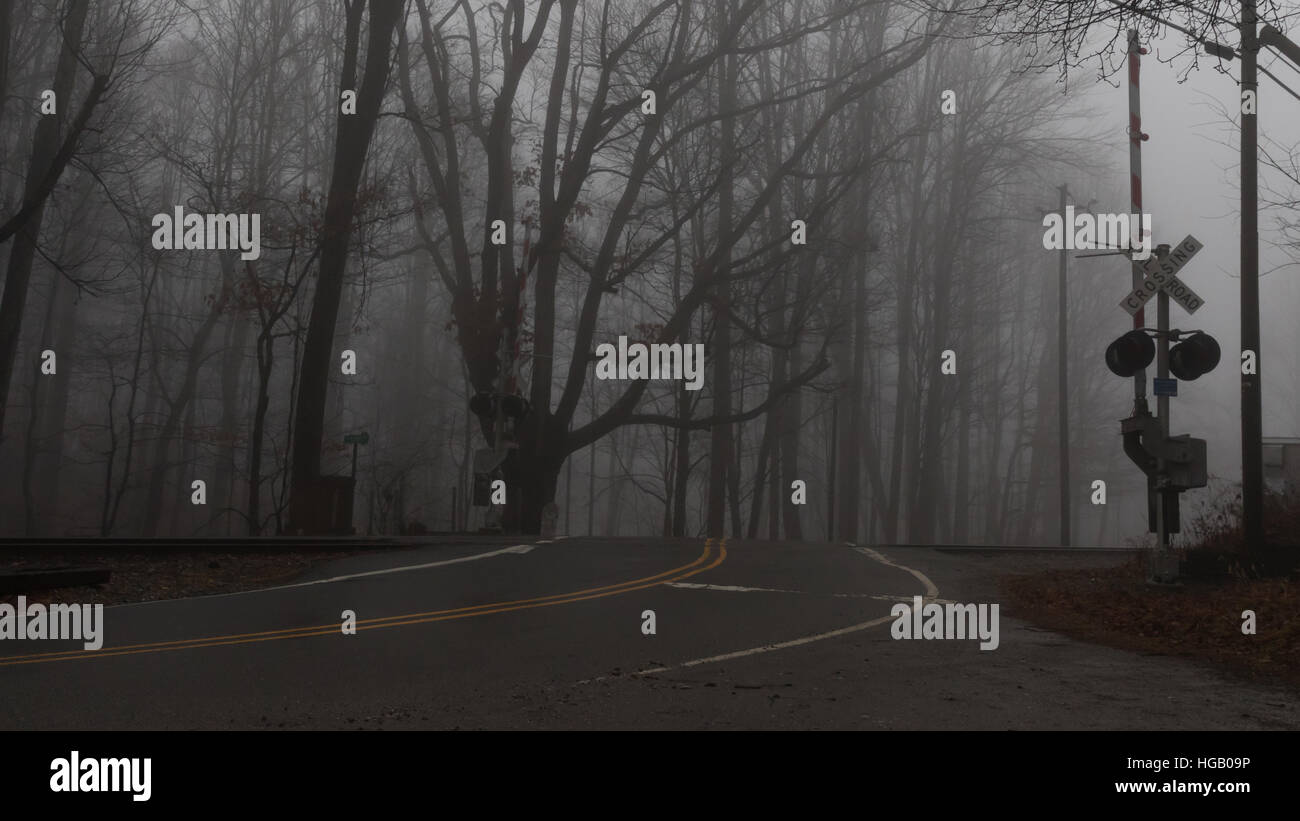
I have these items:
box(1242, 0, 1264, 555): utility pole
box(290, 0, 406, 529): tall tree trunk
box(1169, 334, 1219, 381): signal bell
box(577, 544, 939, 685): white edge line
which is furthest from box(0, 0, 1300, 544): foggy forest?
box(577, 544, 939, 685): white edge line

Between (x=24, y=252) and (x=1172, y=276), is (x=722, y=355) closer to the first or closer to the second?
(x=24, y=252)

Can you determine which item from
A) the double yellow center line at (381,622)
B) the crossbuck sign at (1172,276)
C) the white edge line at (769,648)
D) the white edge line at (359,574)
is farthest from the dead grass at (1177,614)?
the white edge line at (359,574)

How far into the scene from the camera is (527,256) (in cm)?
2867

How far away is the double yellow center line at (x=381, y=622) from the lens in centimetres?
854

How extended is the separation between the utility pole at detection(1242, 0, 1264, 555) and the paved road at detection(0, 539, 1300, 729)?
18.9ft

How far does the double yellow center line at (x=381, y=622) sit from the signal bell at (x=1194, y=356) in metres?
6.42

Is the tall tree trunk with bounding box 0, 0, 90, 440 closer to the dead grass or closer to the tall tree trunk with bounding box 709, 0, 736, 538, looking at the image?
the tall tree trunk with bounding box 709, 0, 736, 538

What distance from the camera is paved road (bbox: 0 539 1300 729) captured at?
6508mm

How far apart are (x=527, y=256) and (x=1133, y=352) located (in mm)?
17637

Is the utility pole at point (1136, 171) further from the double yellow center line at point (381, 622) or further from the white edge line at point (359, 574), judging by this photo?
the white edge line at point (359, 574)
